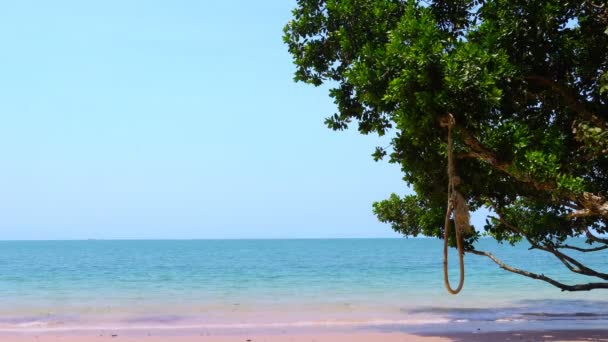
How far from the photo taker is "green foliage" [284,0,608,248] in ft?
29.8

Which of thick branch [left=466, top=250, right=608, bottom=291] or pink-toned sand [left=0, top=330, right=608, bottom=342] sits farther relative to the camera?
pink-toned sand [left=0, top=330, right=608, bottom=342]

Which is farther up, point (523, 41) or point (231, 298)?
point (523, 41)

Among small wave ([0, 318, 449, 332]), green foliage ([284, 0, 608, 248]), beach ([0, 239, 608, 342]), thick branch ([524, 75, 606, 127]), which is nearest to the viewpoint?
green foliage ([284, 0, 608, 248])

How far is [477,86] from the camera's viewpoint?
29.1 feet

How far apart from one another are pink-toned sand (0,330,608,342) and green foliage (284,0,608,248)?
230cm

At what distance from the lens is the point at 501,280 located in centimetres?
3391

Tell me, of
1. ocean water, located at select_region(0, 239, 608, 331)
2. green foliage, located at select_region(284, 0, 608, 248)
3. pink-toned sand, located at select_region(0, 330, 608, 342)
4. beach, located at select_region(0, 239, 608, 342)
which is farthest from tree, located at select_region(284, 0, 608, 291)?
ocean water, located at select_region(0, 239, 608, 331)

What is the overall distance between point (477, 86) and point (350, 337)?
737cm

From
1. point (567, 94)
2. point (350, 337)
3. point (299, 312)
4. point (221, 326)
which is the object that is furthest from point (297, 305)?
point (567, 94)

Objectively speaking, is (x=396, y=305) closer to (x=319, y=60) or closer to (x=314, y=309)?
(x=314, y=309)

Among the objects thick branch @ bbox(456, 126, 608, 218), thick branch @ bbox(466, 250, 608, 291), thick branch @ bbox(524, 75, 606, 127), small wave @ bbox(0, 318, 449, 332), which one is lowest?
small wave @ bbox(0, 318, 449, 332)

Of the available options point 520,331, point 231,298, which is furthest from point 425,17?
point 231,298

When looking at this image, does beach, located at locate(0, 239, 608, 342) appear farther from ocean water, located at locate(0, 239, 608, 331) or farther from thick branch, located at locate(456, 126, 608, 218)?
thick branch, located at locate(456, 126, 608, 218)

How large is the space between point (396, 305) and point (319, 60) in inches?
480
